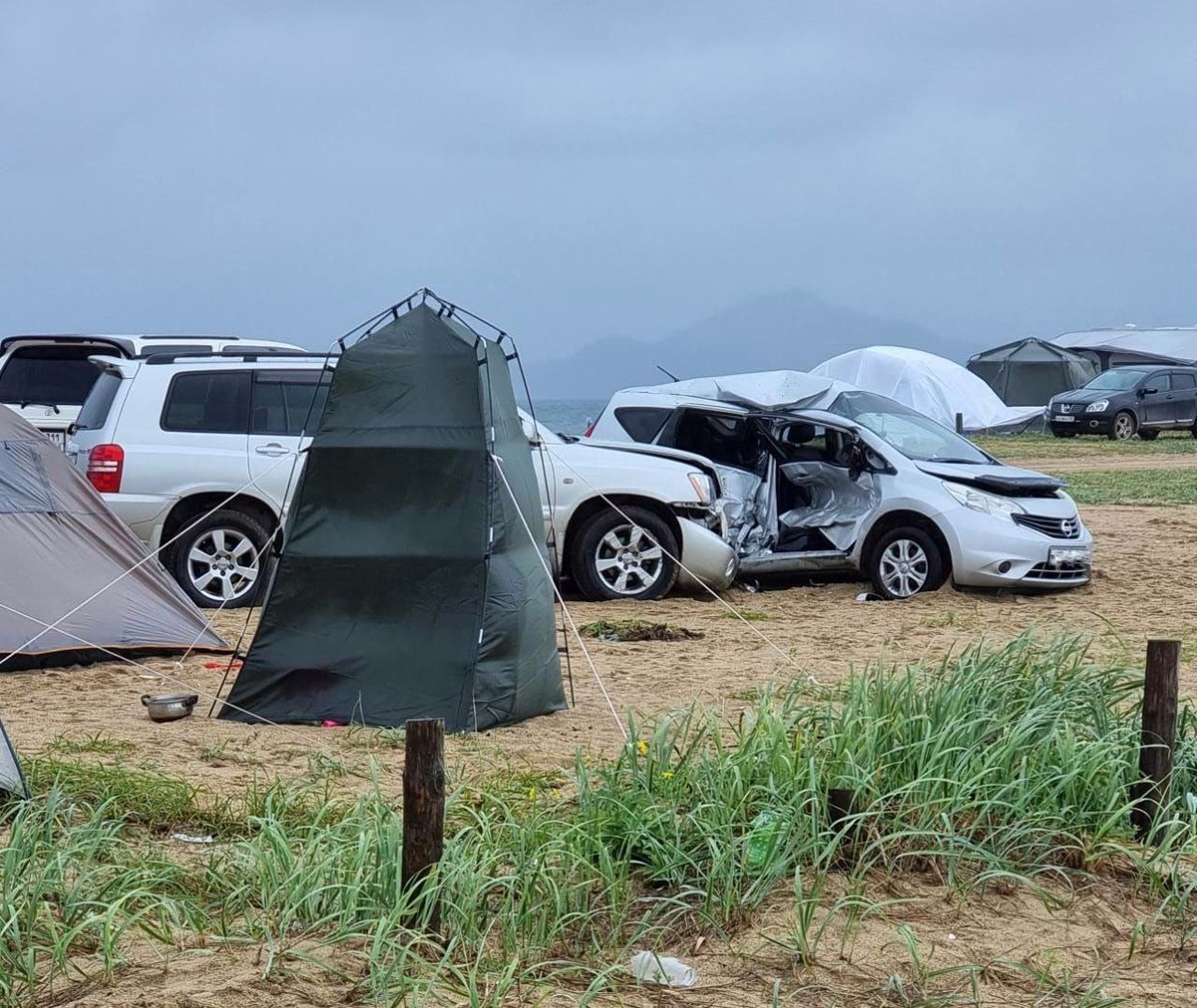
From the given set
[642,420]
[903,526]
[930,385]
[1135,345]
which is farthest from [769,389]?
[1135,345]

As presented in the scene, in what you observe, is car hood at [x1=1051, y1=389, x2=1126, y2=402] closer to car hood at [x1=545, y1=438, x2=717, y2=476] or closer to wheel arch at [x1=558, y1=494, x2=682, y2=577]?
car hood at [x1=545, y1=438, x2=717, y2=476]

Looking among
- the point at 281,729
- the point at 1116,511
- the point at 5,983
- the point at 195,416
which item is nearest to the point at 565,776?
the point at 281,729

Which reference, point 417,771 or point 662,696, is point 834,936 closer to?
point 417,771

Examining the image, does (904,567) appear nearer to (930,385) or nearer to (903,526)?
(903,526)

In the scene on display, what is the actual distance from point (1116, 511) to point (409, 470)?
12.8 meters

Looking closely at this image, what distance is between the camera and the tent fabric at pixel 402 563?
8.20 m

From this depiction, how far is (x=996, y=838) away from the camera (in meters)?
5.48

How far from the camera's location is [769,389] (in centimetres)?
1369

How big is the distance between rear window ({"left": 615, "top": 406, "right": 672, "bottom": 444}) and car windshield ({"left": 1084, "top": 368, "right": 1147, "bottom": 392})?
71.3 feet

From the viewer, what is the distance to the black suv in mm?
33188

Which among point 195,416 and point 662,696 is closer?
point 662,696

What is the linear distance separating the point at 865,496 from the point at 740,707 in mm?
4749

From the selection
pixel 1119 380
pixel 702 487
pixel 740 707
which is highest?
pixel 1119 380

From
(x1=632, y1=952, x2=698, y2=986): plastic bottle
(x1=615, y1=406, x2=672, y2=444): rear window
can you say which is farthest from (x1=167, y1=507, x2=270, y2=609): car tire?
(x1=632, y1=952, x2=698, y2=986): plastic bottle
